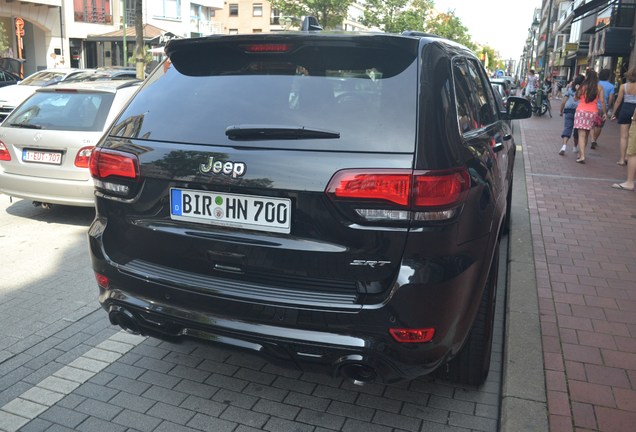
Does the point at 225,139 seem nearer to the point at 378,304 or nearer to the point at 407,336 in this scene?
the point at 378,304

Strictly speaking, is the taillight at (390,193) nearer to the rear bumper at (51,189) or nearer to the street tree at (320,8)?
the rear bumper at (51,189)

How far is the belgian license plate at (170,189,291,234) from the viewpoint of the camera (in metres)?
2.62

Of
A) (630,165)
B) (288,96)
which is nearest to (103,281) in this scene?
(288,96)

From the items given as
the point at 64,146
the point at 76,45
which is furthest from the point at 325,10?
the point at 64,146

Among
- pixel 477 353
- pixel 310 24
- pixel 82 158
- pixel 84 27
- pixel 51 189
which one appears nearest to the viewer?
pixel 477 353

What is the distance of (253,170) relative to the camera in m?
2.63

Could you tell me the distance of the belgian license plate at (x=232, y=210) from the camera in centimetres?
262

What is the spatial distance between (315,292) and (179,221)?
2.34 ft

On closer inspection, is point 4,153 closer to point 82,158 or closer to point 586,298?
point 82,158

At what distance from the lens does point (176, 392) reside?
10.9ft

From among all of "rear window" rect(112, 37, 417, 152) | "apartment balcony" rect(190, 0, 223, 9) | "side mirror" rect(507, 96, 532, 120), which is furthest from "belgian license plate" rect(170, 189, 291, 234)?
"apartment balcony" rect(190, 0, 223, 9)

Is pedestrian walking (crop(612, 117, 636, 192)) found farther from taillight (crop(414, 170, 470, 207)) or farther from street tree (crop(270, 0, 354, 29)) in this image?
street tree (crop(270, 0, 354, 29))

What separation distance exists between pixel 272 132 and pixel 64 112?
494 centimetres

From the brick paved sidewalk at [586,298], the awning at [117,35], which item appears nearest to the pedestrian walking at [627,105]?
the brick paved sidewalk at [586,298]
